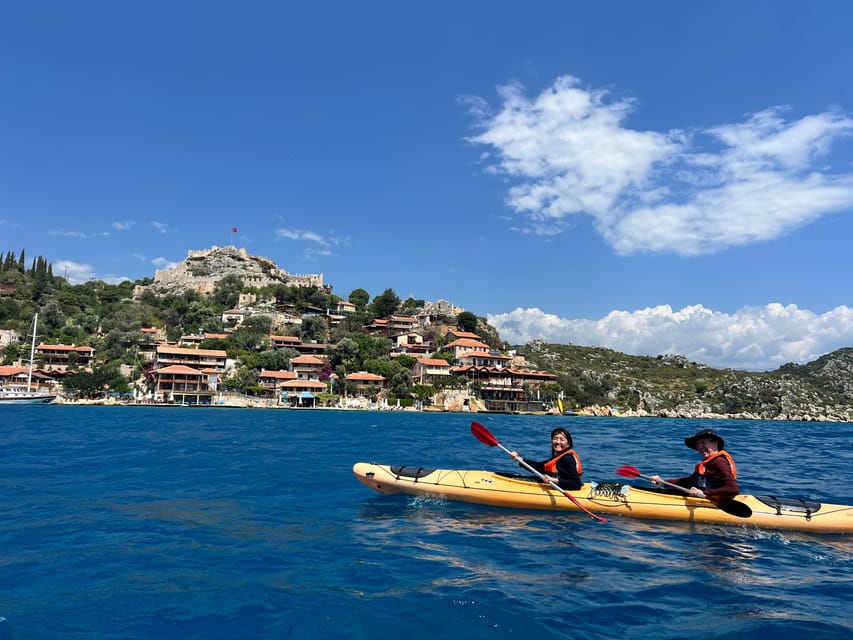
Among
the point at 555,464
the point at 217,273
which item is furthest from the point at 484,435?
the point at 217,273

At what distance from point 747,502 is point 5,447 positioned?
2125 cm

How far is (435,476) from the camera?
9.89 m

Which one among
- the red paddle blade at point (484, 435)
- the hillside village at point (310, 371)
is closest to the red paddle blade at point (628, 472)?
the red paddle blade at point (484, 435)

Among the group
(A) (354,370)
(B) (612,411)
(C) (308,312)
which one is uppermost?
(C) (308,312)

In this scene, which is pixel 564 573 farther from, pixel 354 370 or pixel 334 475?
pixel 354 370

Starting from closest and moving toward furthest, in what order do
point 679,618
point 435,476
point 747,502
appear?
point 679,618, point 747,502, point 435,476

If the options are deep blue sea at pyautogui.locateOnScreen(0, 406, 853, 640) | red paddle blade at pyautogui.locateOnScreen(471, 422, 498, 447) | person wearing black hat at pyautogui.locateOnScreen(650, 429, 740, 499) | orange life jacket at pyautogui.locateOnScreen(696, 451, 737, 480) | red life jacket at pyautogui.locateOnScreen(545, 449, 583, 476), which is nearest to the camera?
deep blue sea at pyautogui.locateOnScreen(0, 406, 853, 640)

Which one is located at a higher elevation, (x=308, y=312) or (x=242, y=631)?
(x=308, y=312)

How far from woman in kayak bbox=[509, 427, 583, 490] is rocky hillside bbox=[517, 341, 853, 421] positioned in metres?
71.0

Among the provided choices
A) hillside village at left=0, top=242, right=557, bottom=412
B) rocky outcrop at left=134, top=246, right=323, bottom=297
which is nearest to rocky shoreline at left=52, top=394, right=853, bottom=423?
hillside village at left=0, top=242, right=557, bottom=412

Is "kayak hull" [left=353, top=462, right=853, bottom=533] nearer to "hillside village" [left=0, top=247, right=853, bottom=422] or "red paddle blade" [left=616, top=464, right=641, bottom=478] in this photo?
"red paddle blade" [left=616, top=464, right=641, bottom=478]

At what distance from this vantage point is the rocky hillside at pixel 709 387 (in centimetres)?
8100

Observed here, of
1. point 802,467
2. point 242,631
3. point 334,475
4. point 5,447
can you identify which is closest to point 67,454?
point 5,447

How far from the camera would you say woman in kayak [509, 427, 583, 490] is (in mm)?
9102
